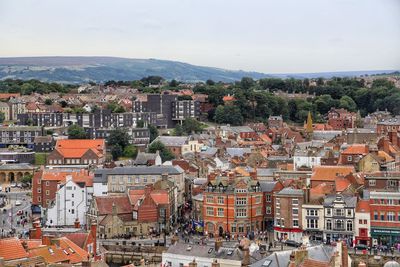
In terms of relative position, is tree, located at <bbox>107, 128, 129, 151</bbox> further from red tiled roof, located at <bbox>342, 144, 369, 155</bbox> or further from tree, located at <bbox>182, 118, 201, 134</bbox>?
red tiled roof, located at <bbox>342, 144, 369, 155</bbox>

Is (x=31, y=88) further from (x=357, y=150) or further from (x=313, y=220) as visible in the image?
(x=313, y=220)

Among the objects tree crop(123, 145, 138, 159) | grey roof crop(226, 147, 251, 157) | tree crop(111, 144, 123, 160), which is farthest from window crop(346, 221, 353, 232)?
tree crop(111, 144, 123, 160)

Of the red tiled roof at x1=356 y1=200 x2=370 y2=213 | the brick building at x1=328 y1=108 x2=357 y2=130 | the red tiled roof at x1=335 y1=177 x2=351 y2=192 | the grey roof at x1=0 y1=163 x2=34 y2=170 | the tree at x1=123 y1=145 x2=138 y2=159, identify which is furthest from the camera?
the brick building at x1=328 y1=108 x2=357 y2=130

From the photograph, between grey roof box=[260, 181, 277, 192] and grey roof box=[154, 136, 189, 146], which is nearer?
grey roof box=[260, 181, 277, 192]

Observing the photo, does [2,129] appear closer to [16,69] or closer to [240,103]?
[240,103]

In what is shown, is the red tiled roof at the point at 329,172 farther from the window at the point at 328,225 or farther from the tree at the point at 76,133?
the tree at the point at 76,133

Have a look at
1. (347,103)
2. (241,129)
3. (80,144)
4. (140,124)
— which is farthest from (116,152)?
(347,103)

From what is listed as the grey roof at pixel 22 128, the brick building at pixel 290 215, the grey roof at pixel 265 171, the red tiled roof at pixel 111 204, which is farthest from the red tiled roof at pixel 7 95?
the brick building at pixel 290 215
